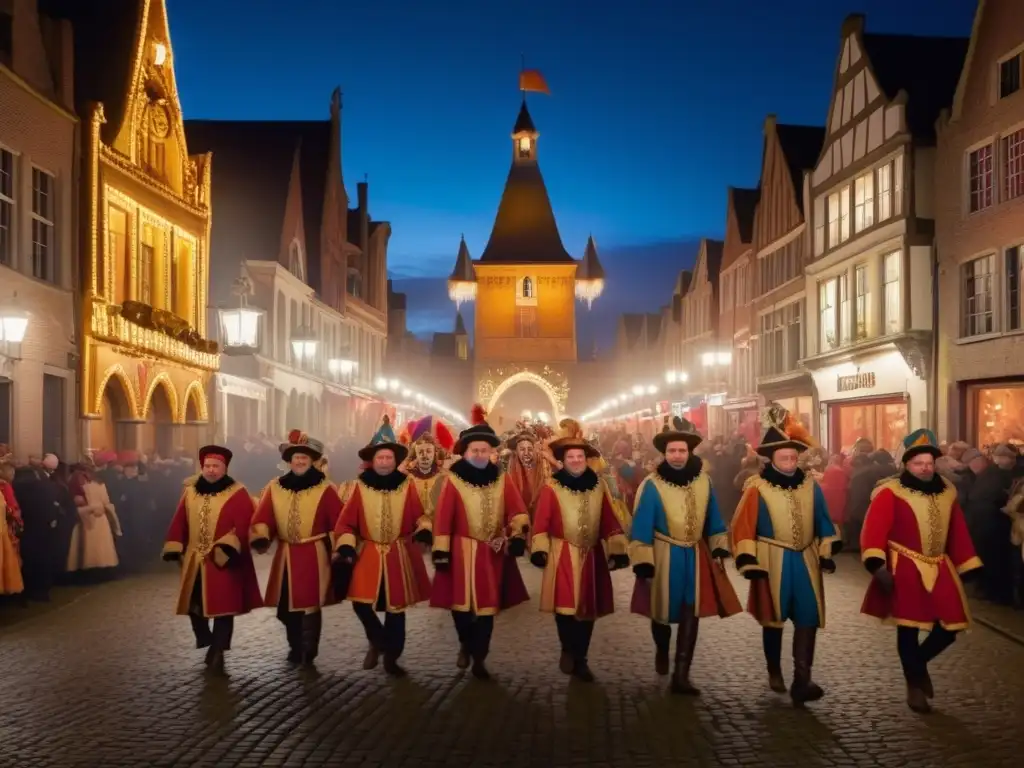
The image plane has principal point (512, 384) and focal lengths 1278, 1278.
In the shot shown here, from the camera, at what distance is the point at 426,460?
13812 millimetres

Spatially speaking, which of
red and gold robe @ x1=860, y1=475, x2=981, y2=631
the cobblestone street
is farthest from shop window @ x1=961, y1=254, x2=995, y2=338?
red and gold robe @ x1=860, y1=475, x2=981, y2=631

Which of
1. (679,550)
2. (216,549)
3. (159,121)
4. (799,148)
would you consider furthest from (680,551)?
(799,148)

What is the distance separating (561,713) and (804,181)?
27.5 meters

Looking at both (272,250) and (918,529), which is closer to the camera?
(918,529)

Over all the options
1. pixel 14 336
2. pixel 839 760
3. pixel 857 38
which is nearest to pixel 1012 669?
pixel 839 760

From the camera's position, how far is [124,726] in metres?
7.78

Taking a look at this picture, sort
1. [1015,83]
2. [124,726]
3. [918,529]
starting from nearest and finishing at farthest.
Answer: [124,726]
[918,529]
[1015,83]

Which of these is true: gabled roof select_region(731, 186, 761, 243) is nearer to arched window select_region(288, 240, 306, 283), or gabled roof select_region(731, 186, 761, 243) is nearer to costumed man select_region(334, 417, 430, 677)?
arched window select_region(288, 240, 306, 283)

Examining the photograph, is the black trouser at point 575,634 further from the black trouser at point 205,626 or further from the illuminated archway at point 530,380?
the illuminated archway at point 530,380


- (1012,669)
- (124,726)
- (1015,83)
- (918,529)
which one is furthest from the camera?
(1015,83)

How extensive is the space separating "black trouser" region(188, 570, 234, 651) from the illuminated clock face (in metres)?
17.5

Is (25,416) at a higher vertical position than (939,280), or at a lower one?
lower

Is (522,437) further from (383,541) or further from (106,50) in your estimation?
(106,50)

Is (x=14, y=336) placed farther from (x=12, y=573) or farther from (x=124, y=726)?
(x=124, y=726)
